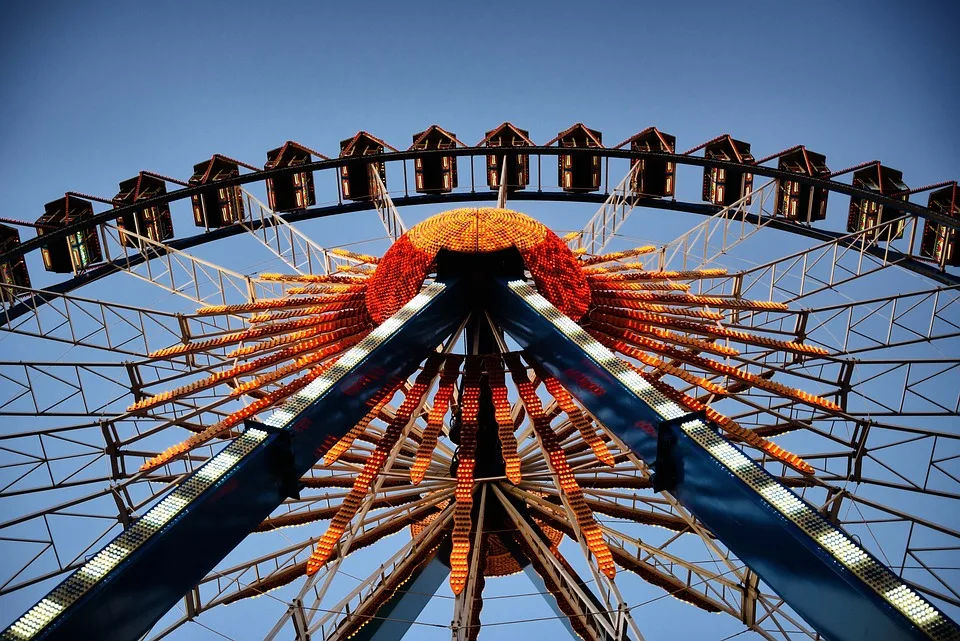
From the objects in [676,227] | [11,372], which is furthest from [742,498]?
[676,227]

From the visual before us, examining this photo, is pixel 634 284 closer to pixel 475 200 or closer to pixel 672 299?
pixel 672 299

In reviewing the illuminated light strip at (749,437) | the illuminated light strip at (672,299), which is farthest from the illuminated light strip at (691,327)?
the illuminated light strip at (749,437)

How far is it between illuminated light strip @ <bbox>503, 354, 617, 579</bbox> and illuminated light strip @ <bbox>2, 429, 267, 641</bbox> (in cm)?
527

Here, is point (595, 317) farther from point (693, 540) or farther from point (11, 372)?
point (11, 372)

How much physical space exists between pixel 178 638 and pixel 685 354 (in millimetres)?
53810

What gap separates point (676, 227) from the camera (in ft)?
267

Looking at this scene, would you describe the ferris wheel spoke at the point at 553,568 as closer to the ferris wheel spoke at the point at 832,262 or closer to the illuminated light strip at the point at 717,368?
the illuminated light strip at the point at 717,368

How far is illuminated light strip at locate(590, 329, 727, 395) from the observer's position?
16812mm

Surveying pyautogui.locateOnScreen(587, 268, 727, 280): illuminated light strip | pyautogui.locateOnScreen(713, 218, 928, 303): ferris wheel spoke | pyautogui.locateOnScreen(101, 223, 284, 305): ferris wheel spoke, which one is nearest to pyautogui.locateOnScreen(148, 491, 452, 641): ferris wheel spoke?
pyautogui.locateOnScreen(587, 268, 727, 280): illuminated light strip

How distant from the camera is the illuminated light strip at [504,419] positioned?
49.4 feet

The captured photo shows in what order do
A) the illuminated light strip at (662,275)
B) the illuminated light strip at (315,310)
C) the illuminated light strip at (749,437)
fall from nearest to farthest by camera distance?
the illuminated light strip at (749,437)
the illuminated light strip at (315,310)
the illuminated light strip at (662,275)

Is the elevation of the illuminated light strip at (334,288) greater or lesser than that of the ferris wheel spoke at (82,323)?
greater

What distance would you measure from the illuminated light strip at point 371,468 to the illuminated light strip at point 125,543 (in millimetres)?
1184

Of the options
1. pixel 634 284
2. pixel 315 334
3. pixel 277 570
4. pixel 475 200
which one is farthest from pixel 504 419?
pixel 475 200
